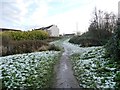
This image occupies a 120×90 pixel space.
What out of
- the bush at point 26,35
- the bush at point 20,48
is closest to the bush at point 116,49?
the bush at point 20,48

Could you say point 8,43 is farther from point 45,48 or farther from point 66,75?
point 66,75

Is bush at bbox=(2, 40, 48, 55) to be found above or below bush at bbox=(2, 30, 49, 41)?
below

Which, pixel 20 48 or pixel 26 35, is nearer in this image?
pixel 20 48

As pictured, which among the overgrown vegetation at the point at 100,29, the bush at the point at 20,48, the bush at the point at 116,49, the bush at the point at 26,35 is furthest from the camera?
the bush at the point at 26,35

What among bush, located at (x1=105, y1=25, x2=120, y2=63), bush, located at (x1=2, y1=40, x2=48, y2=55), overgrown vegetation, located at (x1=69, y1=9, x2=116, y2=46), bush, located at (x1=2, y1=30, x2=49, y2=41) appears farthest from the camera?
bush, located at (x1=2, y1=30, x2=49, y2=41)

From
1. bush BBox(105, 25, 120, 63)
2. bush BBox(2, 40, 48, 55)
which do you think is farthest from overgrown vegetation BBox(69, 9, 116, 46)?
bush BBox(105, 25, 120, 63)

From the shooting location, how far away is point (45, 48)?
83.5ft

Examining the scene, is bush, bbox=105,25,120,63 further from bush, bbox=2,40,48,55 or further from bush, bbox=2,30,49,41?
bush, bbox=2,30,49,41

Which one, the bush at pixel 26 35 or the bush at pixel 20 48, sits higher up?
the bush at pixel 26 35

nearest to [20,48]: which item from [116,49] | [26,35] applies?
[116,49]

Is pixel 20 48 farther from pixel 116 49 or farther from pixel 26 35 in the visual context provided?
pixel 26 35

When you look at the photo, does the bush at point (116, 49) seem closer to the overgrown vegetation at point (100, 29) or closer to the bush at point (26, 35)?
the overgrown vegetation at point (100, 29)

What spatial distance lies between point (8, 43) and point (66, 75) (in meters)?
16.1

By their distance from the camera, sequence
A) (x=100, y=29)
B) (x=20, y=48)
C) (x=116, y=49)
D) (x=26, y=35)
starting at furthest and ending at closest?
(x=26, y=35) < (x=100, y=29) < (x=20, y=48) < (x=116, y=49)
